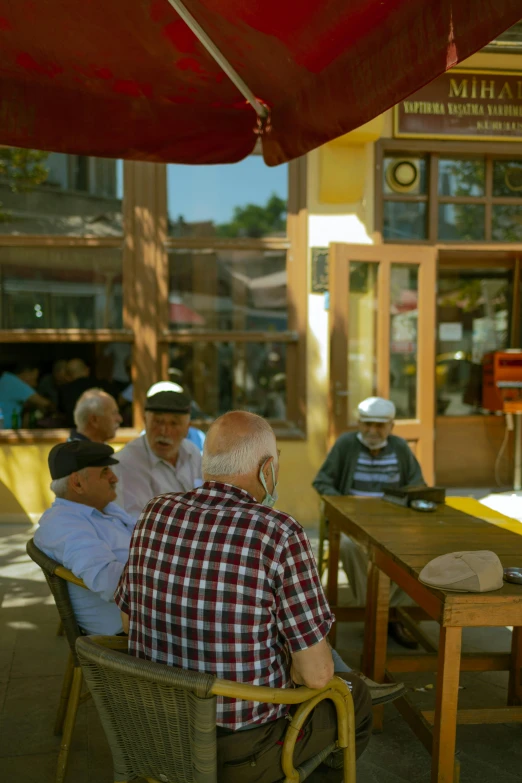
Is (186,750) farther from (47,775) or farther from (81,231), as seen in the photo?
(81,231)

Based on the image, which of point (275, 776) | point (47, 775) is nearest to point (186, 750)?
point (275, 776)

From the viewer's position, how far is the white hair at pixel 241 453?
7.15ft

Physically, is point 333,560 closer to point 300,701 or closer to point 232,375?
point 300,701

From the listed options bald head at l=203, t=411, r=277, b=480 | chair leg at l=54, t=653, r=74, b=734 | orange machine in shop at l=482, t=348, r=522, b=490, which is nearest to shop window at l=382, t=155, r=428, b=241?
orange machine in shop at l=482, t=348, r=522, b=490

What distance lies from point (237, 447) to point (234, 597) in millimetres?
422

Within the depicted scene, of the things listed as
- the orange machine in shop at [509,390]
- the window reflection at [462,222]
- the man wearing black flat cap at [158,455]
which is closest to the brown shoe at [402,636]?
the man wearing black flat cap at [158,455]

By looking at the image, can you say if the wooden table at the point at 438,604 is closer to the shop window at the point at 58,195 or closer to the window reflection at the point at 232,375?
the window reflection at the point at 232,375

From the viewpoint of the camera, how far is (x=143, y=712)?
1996 mm

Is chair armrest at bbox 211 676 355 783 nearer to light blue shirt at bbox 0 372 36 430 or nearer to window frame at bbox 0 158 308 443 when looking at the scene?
window frame at bbox 0 158 308 443

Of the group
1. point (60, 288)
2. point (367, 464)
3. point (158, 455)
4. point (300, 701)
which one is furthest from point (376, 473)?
point (60, 288)

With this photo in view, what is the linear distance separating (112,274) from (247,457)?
491 centimetres

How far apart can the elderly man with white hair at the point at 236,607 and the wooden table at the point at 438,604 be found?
0.55 metres

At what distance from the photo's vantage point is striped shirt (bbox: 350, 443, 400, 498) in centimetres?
462

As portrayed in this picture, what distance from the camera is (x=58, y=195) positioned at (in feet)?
22.2
